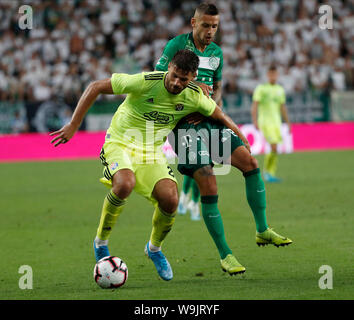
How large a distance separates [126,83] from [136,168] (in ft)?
2.54

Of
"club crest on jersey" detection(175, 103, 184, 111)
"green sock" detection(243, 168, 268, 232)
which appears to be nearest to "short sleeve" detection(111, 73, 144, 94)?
"club crest on jersey" detection(175, 103, 184, 111)

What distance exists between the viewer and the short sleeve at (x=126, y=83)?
19.7 ft

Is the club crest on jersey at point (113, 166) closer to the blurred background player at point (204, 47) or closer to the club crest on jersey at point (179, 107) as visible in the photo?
the club crest on jersey at point (179, 107)

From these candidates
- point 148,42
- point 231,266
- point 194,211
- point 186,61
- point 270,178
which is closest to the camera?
point 186,61

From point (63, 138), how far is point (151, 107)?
0.88 metres

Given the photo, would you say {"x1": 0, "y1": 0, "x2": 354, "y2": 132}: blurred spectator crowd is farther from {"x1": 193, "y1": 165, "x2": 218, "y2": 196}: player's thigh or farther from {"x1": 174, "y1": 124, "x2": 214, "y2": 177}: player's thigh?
{"x1": 193, "y1": 165, "x2": 218, "y2": 196}: player's thigh

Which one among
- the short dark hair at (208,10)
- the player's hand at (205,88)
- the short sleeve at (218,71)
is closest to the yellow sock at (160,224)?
the player's hand at (205,88)

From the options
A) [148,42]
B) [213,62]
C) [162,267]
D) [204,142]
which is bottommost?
[162,267]

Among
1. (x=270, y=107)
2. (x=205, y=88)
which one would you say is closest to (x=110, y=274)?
(x=205, y=88)

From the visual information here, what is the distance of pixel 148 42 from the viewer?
2245 centimetres

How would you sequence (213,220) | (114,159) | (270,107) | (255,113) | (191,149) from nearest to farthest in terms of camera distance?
1. (114,159)
2. (213,220)
3. (191,149)
4. (255,113)
5. (270,107)

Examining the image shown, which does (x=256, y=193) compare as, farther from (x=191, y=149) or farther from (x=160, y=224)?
(x=160, y=224)
